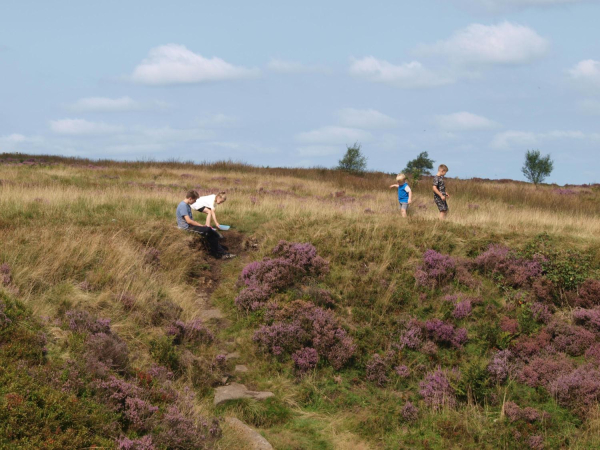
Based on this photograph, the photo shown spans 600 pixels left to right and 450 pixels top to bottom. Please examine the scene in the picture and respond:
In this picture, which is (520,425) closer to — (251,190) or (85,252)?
(85,252)

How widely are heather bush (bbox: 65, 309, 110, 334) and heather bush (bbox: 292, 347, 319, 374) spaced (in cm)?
355

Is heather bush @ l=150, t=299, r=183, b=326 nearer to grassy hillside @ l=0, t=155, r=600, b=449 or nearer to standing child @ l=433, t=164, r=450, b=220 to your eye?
grassy hillside @ l=0, t=155, r=600, b=449

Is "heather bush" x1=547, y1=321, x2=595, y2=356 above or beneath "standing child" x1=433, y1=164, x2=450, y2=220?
beneath

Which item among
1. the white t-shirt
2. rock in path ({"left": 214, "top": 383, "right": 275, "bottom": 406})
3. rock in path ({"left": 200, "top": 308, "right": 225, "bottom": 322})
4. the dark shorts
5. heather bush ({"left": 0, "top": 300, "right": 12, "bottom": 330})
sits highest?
the dark shorts

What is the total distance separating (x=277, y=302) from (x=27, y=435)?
6.66 meters

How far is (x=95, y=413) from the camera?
20.2 ft

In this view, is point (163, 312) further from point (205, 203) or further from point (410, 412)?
point (205, 203)

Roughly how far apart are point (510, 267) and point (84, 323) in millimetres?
9611

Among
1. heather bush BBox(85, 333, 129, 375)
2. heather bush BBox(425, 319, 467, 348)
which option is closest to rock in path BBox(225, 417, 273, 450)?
heather bush BBox(85, 333, 129, 375)

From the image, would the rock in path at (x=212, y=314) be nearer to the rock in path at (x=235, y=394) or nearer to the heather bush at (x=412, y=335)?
the rock in path at (x=235, y=394)

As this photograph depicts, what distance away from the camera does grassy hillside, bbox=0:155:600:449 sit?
687 cm

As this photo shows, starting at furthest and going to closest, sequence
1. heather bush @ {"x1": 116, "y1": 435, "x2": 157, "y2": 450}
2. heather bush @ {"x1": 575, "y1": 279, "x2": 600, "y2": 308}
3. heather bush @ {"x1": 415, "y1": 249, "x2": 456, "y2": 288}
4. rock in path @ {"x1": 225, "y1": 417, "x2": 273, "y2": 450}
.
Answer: heather bush @ {"x1": 415, "y1": 249, "x2": 456, "y2": 288}, heather bush @ {"x1": 575, "y1": 279, "x2": 600, "y2": 308}, rock in path @ {"x1": 225, "y1": 417, "x2": 273, "y2": 450}, heather bush @ {"x1": 116, "y1": 435, "x2": 157, "y2": 450}

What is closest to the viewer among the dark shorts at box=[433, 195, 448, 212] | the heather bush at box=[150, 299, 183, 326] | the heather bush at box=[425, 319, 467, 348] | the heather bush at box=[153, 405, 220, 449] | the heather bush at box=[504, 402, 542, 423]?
the heather bush at box=[153, 405, 220, 449]

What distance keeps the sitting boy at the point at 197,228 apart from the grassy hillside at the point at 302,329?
38cm
